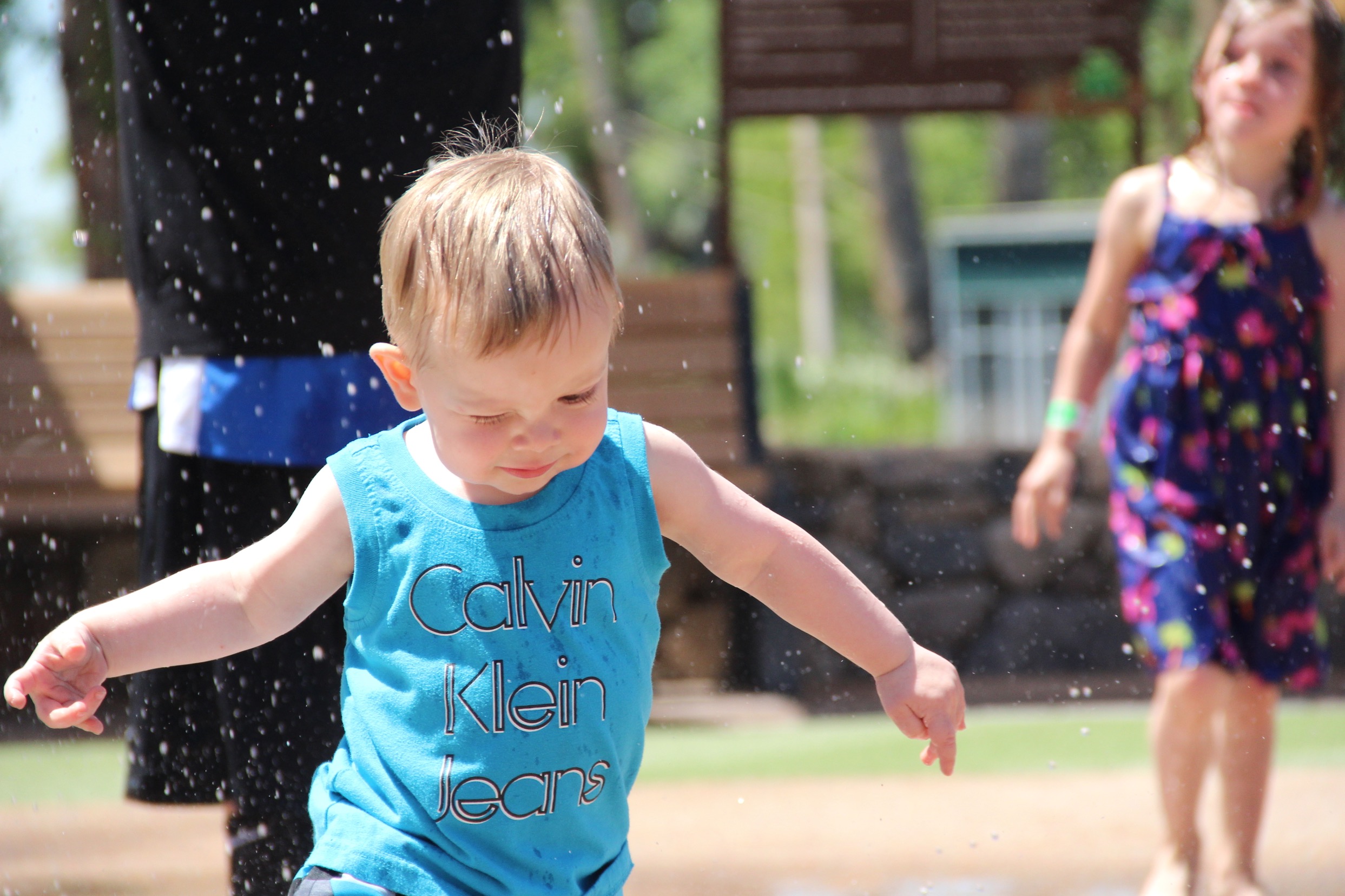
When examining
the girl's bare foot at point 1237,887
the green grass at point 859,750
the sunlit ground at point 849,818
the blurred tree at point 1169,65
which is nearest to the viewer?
the girl's bare foot at point 1237,887

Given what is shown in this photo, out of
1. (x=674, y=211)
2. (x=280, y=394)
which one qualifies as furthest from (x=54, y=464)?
(x=674, y=211)

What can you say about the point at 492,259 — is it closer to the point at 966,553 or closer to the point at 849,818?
the point at 849,818

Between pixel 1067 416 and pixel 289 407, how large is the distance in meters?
1.65

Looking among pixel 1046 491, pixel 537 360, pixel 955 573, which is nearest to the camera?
pixel 537 360

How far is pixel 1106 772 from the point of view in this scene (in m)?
3.96

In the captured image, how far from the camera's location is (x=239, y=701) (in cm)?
192

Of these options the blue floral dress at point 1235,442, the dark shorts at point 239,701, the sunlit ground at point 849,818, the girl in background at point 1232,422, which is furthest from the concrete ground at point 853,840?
the dark shorts at point 239,701

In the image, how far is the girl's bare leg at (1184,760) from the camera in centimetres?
264

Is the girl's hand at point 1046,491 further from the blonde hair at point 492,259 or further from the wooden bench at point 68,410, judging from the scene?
the wooden bench at point 68,410

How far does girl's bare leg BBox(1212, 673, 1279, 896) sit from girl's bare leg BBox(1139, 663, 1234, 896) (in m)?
0.04

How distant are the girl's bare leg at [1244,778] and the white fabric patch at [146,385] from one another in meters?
1.94

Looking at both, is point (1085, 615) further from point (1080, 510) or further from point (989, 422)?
point (989, 422)

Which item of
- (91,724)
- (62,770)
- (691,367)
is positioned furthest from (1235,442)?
(62,770)

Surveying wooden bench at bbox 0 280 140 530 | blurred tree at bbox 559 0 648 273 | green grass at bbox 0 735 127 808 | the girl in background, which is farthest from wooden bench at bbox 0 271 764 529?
blurred tree at bbox 559 0 648 273
